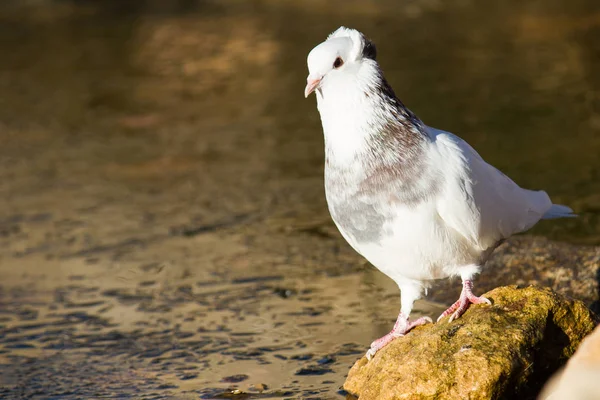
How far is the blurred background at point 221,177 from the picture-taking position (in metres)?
6.34

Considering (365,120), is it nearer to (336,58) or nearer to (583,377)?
(336,58)

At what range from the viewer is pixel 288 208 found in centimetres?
929

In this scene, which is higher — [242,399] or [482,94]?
[482,94]

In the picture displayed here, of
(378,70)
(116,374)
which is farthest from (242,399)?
(378,70)

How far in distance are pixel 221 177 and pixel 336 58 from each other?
5773mm

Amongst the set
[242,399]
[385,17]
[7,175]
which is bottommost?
[242,399]

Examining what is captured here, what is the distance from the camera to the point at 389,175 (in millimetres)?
4797

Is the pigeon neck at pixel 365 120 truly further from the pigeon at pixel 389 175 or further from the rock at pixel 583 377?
the rock at pixel 583 377

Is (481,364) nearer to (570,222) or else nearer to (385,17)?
(570,222)

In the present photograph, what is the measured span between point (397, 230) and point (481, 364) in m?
0.73

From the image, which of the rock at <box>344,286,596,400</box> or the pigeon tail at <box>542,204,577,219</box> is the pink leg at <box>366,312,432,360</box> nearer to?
the rock at <box>344,286,596,400</box>

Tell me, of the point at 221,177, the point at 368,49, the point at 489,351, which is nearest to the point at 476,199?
the point at 489,351

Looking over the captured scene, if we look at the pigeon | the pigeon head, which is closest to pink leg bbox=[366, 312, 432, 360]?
the pigeon

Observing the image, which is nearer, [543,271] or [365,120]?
[365,120]
